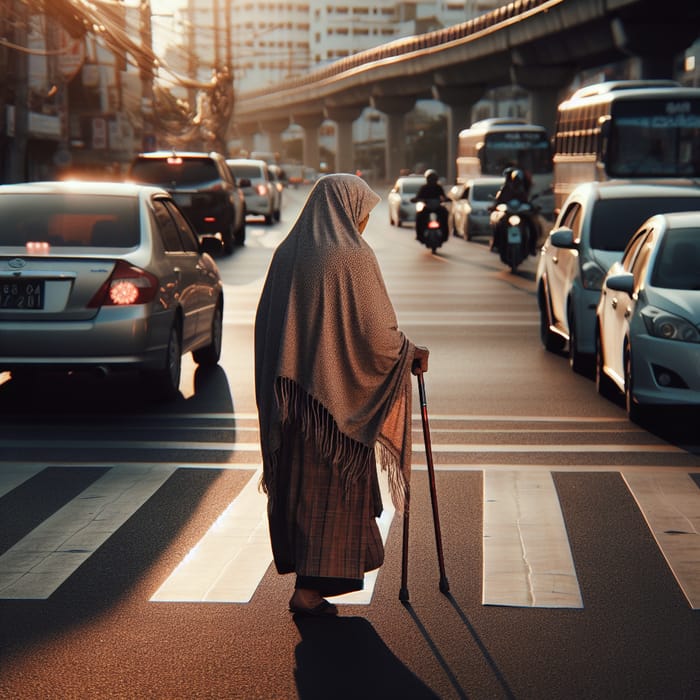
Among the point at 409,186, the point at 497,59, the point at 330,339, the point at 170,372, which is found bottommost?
the point at 409,186

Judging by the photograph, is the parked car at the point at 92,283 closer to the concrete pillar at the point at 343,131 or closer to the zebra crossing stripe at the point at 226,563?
the zebra crossing stripe at the point at 226,563

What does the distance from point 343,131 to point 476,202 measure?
84.8 m

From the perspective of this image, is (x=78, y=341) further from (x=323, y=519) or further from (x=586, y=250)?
(x=323, y=519)

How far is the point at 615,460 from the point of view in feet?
30.7

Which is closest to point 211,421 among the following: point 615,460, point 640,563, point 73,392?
point 73,392

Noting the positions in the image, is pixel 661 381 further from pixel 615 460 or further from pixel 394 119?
pixel 394 119

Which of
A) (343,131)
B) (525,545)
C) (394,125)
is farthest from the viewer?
(343,131)

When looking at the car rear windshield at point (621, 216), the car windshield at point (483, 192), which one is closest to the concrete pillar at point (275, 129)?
the car windshield at point (483, 192)

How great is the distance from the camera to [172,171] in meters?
29.6

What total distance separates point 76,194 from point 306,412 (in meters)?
6.52

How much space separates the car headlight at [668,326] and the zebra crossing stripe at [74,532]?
11.1ft

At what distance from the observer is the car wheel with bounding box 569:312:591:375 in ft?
44.6

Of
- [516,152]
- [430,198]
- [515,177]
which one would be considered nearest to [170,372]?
A: [515,177]

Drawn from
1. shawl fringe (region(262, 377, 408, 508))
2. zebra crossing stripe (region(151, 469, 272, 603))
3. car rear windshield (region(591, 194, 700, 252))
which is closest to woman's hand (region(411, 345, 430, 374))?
shawl fringe (region(262, 377, 408, 508))
